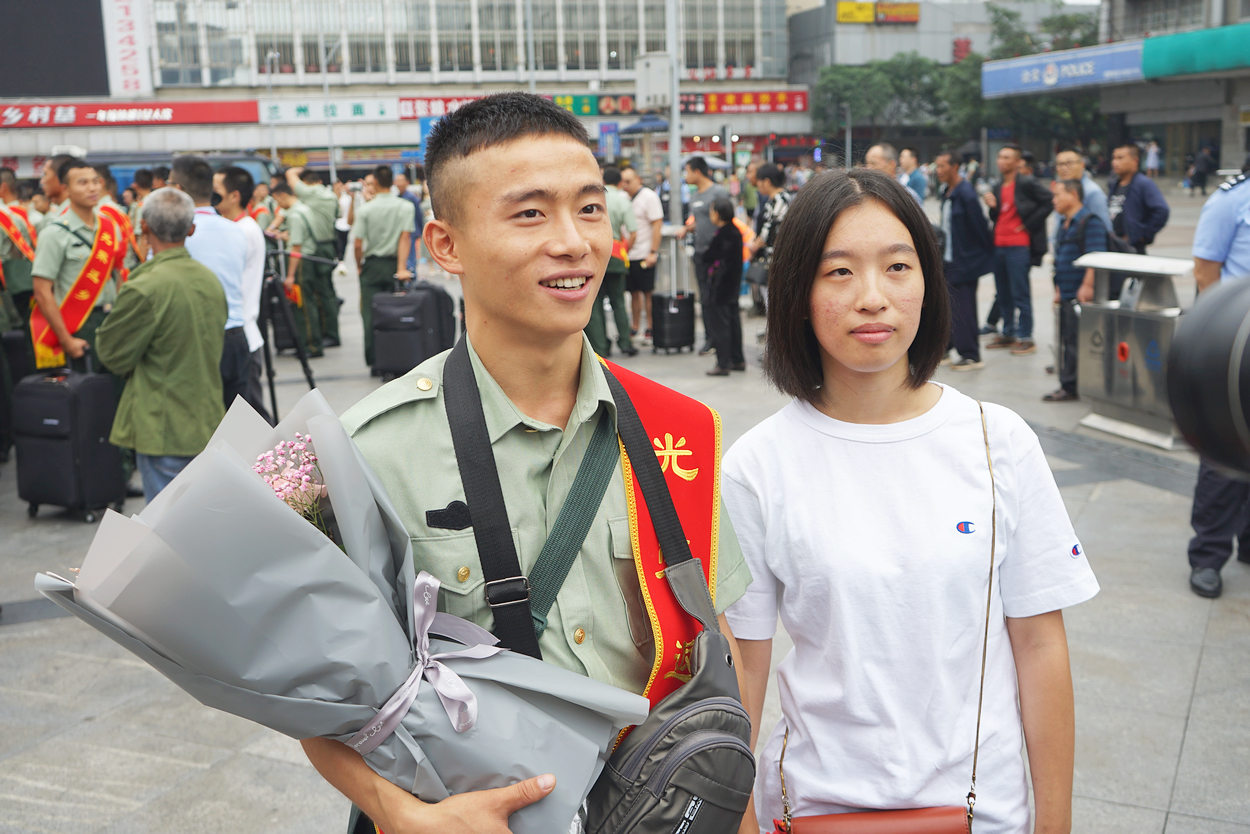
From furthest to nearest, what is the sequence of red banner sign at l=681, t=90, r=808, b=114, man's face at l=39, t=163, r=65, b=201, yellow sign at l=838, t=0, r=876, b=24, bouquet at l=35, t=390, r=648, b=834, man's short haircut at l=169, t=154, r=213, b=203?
yellow sign at l=838, t=0, r=876, b=24 → red banner sign at l=681, t=90, r=808, b=114 → man's face at l=39, t=163, r=65, b=201 → man's short haircut at l=169, t=154, r=213, b=203 → bouquet at l=35, t=390, r=648, b=834

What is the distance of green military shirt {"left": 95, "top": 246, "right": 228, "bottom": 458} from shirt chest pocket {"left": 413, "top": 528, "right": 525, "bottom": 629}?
13.8 ft

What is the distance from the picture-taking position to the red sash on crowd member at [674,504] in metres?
1.50

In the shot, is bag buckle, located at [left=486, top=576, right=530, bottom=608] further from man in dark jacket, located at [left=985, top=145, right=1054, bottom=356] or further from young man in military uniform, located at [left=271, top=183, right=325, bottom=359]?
young man in military uniform, located at [left=271, top=183, right=325, bottom=359]

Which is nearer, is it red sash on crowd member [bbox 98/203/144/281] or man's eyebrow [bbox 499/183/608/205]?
man's eyebrow [bbox 499/183/608/205]

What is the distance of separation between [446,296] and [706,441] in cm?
770

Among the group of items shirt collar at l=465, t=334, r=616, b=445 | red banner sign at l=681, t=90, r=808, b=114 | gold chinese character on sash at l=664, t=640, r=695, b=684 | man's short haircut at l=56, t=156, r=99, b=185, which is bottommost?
gold chinese character on sash at l=664, t=640, r=695, b=684

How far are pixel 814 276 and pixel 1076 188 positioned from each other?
293 inches

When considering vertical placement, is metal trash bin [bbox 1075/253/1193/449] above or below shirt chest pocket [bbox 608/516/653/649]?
below

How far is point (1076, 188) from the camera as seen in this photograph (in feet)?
27.2

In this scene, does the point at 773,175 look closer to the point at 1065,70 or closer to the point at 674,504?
the point at 674,504

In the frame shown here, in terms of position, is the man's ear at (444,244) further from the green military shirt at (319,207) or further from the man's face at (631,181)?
the man's face at (631,181)

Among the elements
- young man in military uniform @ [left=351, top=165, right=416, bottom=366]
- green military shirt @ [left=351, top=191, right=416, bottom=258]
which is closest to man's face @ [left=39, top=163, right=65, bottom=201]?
young man in military uniform @ [left=351, top=165, right=416, bottom=366]

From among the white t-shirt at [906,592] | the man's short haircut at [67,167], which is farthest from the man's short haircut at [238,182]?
the white t-shirt at [906,592]

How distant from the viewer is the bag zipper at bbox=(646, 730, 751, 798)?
134 centimetres
